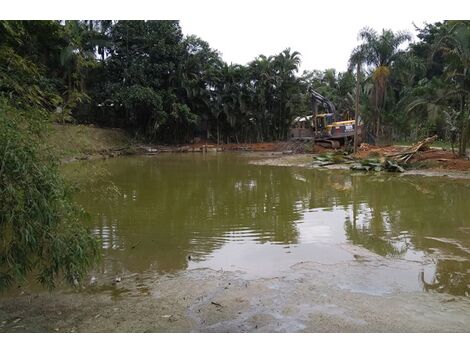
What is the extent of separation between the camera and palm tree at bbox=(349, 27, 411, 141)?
28.8m

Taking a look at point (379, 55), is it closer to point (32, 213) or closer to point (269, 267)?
point (269, 267)

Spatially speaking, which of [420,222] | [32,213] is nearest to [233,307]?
[32,213]

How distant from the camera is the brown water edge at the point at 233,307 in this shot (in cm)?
427

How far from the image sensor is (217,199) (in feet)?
42.2

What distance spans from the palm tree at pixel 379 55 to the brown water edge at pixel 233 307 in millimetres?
25354

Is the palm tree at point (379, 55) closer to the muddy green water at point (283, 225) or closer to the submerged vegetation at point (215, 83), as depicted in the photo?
the submerged vegetation at point (215, 83)

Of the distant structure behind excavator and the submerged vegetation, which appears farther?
the distant structure behind excavator

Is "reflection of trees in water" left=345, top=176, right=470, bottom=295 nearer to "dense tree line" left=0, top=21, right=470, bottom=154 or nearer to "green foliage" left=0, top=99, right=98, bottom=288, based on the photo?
"green foliage" left=0, top=99, right=98, bottom=288

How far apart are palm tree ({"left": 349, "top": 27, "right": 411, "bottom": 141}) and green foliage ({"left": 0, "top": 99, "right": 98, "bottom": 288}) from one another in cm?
2698

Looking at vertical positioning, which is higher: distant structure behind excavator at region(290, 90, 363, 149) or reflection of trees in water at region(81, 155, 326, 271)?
distant structure behind excavator at region(290, 90, 363, 149)

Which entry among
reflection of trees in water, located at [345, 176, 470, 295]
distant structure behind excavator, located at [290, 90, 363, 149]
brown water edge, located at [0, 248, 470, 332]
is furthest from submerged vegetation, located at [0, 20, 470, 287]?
reflection of trees in water, located at [345, 176, 470, 295]

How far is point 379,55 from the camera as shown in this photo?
29281mm

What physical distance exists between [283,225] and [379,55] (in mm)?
23378

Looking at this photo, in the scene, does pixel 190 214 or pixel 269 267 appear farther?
pixel 190 214
